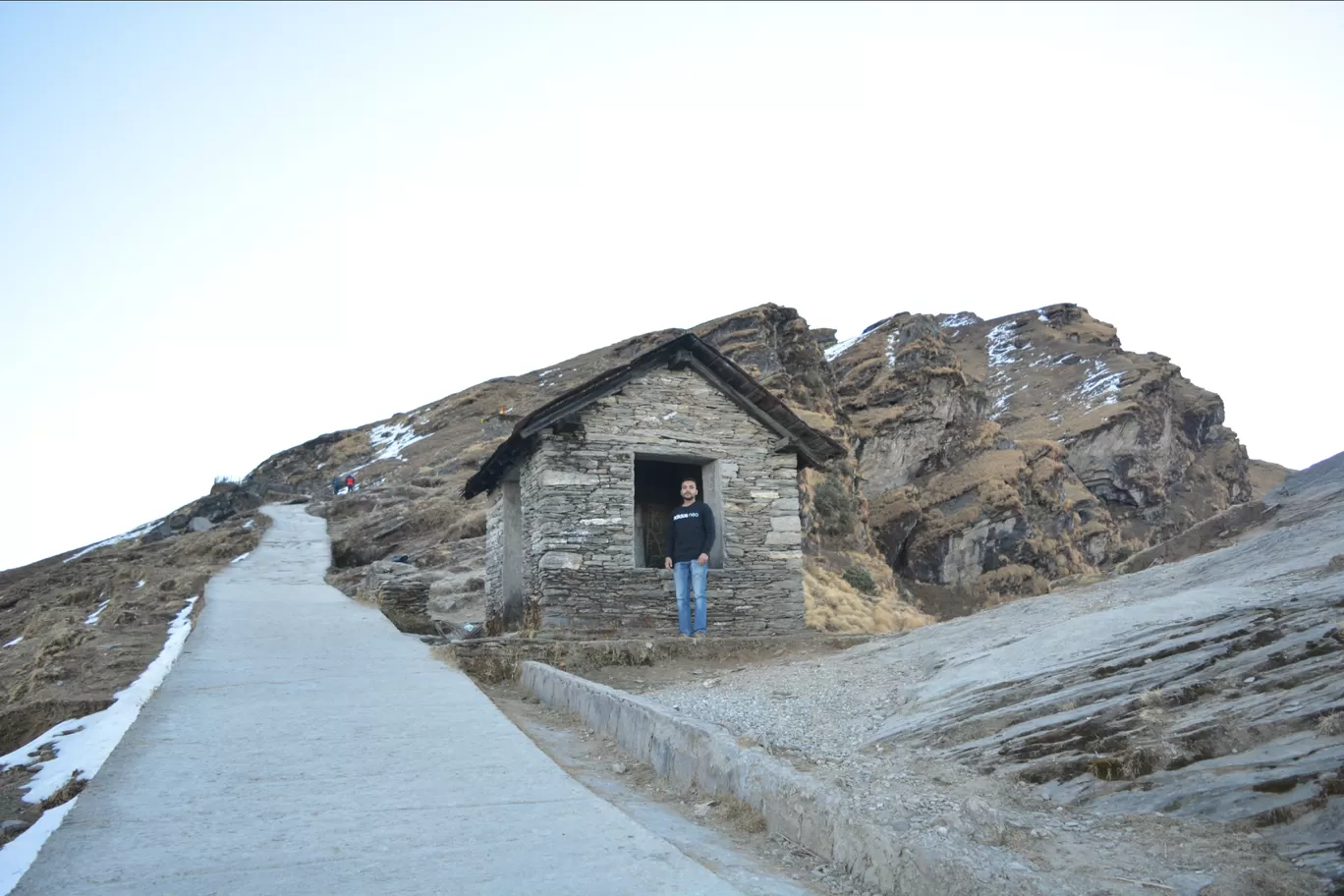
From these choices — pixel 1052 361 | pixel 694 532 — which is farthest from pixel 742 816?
pixel 1052 361

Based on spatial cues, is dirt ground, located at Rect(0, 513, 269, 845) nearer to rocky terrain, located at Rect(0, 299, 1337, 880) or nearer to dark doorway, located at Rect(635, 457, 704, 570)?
rocky terrain, located at Rect(0, 299, 1337, 880)

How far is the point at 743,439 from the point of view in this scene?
13203 millimetres

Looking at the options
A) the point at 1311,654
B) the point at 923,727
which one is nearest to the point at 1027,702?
the point at 923,727

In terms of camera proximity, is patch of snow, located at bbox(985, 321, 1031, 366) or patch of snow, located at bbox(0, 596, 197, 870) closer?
patch of snow, located at bbox(0, 596, 197, 870)

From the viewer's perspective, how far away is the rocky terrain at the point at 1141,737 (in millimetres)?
2959

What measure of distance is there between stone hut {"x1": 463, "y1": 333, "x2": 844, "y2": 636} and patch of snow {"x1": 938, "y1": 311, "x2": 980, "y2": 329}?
244 feet

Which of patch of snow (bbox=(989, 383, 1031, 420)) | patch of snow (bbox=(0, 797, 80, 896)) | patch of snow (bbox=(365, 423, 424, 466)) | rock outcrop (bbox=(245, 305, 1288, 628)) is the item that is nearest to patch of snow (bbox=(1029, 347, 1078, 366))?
rock outcrop (bbox=(245, 305, 1288, 628))

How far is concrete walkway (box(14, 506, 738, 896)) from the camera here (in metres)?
3.19

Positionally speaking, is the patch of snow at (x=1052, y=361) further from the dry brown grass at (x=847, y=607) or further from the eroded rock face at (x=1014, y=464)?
the dry brown grass at (x=847, y=607)

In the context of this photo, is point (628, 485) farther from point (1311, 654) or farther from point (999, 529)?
point (999, 529)

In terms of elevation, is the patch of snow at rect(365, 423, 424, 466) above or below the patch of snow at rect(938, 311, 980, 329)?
below

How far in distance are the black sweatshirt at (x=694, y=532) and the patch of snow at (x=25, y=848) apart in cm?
782

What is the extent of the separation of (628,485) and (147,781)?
27.7ft

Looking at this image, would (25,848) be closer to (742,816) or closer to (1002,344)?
(742,816)
